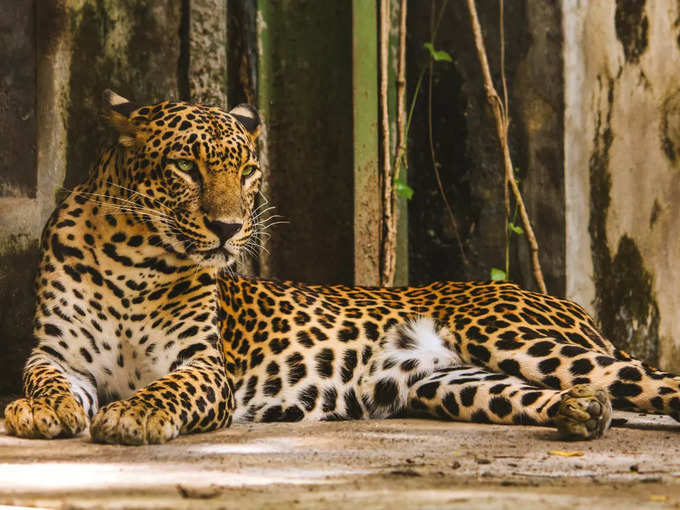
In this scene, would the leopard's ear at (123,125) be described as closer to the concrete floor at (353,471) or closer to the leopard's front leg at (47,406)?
the leopard's front leg at (47,406)

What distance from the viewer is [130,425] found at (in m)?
3.77

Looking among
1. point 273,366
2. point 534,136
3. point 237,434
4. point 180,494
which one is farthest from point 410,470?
point 534,136

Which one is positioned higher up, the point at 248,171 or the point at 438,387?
the point at 248,171

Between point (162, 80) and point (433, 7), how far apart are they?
2.09 metres

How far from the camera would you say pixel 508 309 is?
5.27m

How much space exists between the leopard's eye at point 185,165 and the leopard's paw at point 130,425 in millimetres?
1227

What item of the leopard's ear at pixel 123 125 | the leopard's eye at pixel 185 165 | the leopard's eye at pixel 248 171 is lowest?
the leopard's eye at pixel 248 171

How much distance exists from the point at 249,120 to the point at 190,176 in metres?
0.70

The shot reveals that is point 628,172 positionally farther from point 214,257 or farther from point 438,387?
point 214,257

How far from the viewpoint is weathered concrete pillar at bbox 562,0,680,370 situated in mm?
7285

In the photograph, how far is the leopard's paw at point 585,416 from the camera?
157 inches

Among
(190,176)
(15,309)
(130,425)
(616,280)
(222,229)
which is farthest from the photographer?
(616,280)

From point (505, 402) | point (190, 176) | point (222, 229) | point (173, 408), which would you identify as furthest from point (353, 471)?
point (190, 176)

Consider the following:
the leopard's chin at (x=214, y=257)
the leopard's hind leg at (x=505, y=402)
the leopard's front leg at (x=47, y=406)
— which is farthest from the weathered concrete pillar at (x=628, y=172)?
the leopard's front leg at (x=47, y=406)
